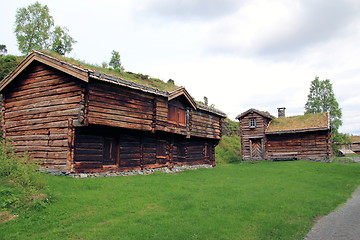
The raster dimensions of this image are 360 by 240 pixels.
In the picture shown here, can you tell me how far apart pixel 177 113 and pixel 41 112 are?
9.97 meters

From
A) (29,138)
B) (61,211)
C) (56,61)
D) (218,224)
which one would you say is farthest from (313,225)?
(29,138)

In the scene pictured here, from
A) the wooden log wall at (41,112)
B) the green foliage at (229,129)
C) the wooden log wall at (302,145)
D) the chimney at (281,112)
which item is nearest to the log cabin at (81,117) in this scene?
the wooden log wall at (41,112)

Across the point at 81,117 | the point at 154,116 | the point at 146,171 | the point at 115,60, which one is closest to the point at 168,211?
the point at 81,117

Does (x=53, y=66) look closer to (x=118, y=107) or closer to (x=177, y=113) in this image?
(x=118, y=107)

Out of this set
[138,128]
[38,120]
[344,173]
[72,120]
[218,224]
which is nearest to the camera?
[218,224]

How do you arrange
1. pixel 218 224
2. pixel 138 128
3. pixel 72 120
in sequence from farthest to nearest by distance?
pixel 138 128 < pixel 72 120 < pixel 218 224

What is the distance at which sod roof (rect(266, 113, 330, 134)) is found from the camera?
1279 inches

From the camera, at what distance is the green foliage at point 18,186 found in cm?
913

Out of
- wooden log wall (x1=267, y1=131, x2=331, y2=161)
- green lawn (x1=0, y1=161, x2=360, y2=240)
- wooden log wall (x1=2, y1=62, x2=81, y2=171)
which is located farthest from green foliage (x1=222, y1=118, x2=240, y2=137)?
wooden log wall (x1=2, y1=62, x2=81, y2=171)

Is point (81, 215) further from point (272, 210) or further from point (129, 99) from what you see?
point (129, 99)

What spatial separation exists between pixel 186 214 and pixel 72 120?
8893 millimetres

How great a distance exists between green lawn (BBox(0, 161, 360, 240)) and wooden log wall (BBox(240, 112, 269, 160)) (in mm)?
21254

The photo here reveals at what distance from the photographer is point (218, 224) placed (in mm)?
8625

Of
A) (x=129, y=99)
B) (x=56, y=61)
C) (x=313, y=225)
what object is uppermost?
(x=56, y=61)
